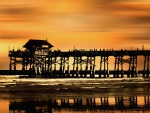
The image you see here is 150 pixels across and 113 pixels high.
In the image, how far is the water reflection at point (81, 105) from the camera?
74.8 feet

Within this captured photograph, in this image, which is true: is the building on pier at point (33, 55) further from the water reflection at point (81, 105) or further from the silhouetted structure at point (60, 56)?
the water reflection at point (81, 105)

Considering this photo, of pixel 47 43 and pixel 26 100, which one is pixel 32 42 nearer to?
pixel 47 43

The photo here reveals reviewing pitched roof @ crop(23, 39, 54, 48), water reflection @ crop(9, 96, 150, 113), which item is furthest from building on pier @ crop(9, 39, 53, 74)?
water reflection @ crop(9, 96, 150, 113)

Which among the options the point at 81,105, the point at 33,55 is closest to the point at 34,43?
the point at 33,55

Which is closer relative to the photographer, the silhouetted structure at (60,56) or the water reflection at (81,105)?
the water reflection at (81,105)

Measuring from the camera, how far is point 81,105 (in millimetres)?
25094

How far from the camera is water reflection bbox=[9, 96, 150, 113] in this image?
22797 millimetres

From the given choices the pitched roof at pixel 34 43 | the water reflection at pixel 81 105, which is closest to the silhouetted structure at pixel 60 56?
the pitched roof at pixel 34 43

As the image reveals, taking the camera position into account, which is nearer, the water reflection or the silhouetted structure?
the water reflection

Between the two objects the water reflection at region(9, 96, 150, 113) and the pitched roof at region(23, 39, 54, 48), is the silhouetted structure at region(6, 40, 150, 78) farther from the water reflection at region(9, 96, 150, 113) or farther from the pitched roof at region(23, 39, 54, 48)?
the water reflection at region(9, 96, 150, 113)

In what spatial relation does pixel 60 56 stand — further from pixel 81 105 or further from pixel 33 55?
pixel 81 105

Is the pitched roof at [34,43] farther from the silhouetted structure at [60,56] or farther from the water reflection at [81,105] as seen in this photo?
the water reflection at [81,105]

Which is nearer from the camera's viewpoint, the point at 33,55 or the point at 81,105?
the point at 81,105

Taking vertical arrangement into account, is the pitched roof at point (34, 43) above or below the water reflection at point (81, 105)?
above
